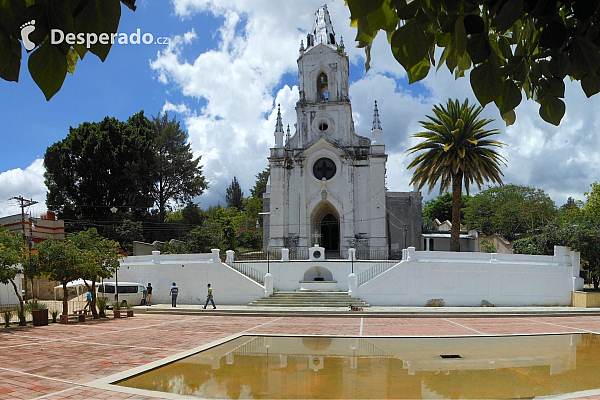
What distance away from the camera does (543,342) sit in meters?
13.8

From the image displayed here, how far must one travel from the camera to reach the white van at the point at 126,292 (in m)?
26.6

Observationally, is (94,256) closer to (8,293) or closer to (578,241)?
(8,293)

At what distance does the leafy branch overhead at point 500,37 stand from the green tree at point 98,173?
46.9 m

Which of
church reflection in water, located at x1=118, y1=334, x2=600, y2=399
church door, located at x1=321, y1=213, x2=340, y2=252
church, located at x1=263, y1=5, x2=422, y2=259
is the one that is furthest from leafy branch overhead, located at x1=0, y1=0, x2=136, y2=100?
church door, located at x1=321, y1=213, x2=340, y2=252

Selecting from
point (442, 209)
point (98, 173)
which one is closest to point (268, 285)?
point (98, 173)

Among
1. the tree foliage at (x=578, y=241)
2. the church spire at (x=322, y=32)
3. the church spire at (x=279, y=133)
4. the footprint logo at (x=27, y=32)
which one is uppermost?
the church spire at (x=322, y=32)

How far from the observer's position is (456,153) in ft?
96.8

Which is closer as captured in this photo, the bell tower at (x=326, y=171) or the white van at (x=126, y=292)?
the white van at (x=126, y=292)

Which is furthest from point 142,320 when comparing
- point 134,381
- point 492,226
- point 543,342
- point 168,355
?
point 492,226

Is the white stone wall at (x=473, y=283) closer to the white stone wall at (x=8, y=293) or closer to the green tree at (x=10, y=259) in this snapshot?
the green tree at (x=10, y=259)

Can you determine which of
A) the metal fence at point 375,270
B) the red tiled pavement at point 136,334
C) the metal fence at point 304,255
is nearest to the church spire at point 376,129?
the metal fence at point 304,255

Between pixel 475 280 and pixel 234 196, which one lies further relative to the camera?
pixel 234 196

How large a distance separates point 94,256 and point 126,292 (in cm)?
699

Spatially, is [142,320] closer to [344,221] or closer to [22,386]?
[22,386]
